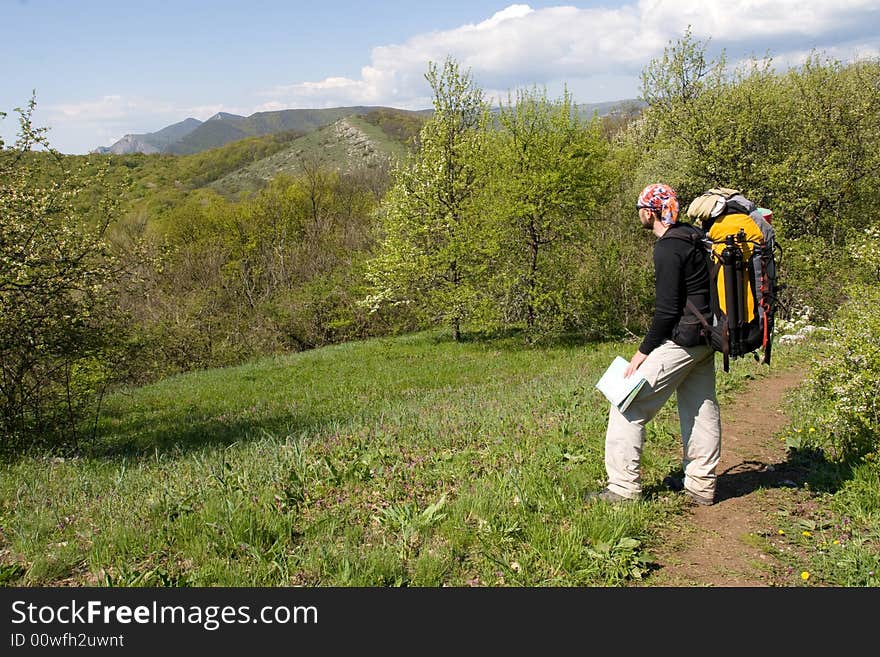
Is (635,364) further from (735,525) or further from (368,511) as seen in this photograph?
(368,511)

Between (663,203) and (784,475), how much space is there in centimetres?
295

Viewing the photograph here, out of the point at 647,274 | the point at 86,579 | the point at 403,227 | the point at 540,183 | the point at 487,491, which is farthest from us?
the point at 403,227

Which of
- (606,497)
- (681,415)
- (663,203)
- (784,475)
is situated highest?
(663,203)

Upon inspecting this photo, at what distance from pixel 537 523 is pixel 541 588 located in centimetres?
65

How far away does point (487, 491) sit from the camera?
4.54 metres

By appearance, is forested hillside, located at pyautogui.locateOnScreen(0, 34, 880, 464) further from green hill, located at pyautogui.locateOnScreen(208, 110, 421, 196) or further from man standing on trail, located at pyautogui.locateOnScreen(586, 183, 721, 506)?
green hill, located at pyautogui.locateOnScreen(208, 110, 421, 196)

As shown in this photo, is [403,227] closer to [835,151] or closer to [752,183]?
[752,183]

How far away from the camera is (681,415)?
4.76 m

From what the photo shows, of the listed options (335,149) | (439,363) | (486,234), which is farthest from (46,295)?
(335,149)

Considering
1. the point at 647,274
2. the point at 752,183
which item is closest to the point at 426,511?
the point at 647,274

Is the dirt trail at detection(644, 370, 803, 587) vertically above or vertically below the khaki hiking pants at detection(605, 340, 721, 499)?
below

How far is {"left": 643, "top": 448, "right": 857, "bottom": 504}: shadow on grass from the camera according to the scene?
4.98m

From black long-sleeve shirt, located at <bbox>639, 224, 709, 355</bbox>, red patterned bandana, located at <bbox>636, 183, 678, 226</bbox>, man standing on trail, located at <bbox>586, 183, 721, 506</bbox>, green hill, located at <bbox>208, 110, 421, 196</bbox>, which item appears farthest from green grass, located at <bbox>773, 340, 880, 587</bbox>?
green hill, located at <bbox>208, 110, 421, 196</bbox>

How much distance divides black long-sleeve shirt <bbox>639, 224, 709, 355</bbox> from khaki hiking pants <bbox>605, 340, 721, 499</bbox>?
0.59ft
